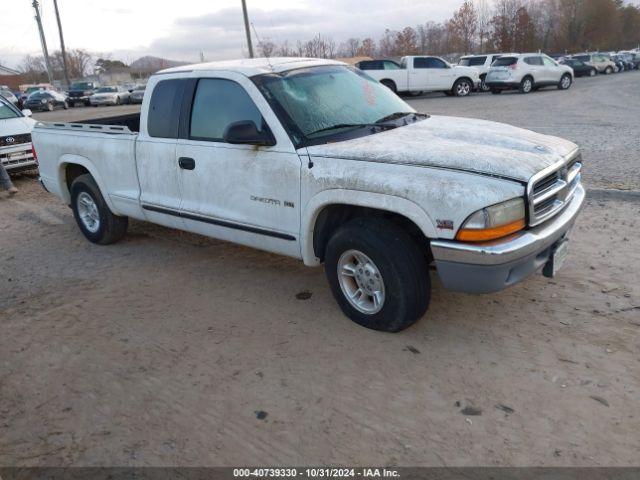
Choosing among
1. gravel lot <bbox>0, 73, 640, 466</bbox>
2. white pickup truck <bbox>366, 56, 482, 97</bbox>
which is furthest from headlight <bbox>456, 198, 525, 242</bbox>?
white pickup truck <bbox>366, 56, 482, 97</bbox>

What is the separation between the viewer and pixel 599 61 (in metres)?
Answer: 37.9

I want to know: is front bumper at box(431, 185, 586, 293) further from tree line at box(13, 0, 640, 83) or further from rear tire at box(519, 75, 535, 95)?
tree line at box(13, 0, 640, 83)

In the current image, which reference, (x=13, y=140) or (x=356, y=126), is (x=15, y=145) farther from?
(x=356, y=126)

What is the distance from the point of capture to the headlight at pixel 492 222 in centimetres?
311

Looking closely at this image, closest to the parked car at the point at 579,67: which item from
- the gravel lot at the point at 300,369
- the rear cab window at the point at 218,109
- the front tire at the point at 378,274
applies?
the gravel lot at the point at 300,369

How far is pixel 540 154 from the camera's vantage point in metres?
3.61

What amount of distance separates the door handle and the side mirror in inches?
27.4

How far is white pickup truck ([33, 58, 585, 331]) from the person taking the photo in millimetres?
3213

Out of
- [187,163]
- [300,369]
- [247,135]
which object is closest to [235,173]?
[247,135]

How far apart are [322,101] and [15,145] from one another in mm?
8034

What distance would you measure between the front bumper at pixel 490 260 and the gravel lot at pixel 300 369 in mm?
520

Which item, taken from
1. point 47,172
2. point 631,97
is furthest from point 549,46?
point 47,172

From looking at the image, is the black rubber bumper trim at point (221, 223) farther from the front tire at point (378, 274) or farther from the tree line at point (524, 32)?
the tree line at point (524, 32)

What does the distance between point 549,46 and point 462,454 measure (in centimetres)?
7692
